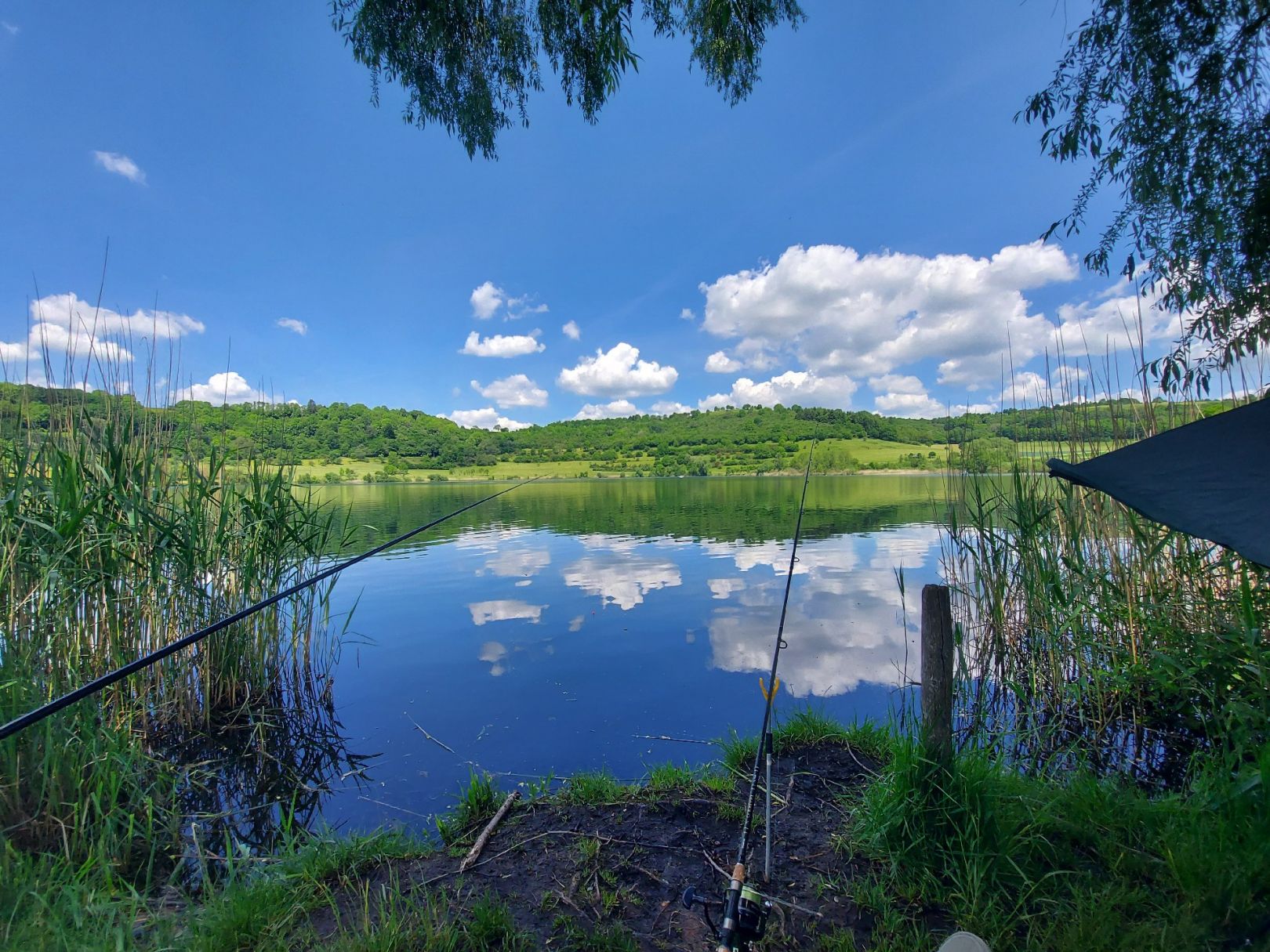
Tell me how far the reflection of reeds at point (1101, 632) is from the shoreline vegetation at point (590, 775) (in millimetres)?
28

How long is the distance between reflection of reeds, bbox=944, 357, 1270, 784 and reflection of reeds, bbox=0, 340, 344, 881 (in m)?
5.47

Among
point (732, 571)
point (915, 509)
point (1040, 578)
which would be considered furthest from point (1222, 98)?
point (915, 509)

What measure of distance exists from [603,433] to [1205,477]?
8131cm

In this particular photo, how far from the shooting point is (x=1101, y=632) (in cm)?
470

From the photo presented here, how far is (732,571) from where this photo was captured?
12.3 meters

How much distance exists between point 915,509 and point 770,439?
39.1 metres

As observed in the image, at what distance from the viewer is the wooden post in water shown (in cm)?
255

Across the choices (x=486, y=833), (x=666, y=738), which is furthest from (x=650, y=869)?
(x=666, y=738)

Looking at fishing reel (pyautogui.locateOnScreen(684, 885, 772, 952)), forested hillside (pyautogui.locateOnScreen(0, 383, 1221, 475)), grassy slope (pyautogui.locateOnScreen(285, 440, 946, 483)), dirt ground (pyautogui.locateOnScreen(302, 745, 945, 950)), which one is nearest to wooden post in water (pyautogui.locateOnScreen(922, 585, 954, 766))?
dirt ground (pyautogui.locateOnScreen(302, 745, 945, 950))

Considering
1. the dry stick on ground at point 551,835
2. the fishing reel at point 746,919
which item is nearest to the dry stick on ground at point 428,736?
the dry stick on ground at point 551,835

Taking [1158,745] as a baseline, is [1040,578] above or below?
above

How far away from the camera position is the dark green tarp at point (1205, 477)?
2.11 meters

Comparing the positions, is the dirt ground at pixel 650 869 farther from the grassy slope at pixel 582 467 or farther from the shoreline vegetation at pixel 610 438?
the grassy slope at pixel 582 467

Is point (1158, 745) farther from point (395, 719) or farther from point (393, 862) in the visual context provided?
point (395, 719)
